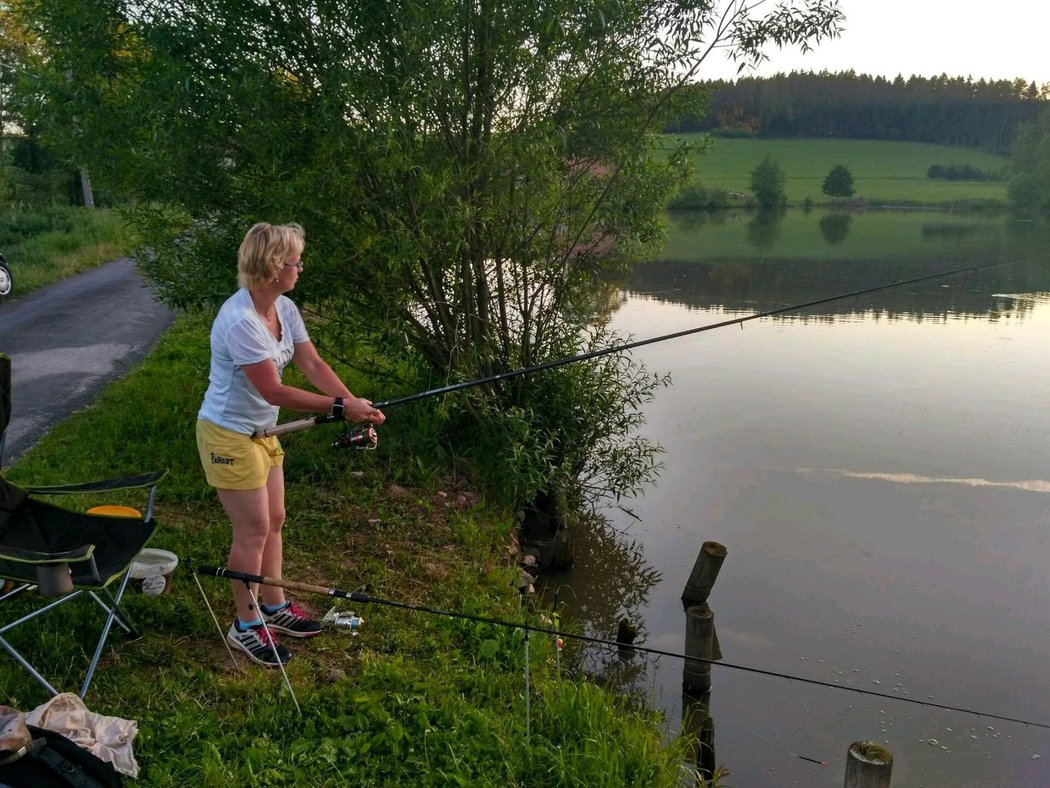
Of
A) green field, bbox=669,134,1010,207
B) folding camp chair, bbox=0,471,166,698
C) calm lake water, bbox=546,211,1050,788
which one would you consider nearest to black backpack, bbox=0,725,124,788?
folding camp chair, bbox=0,471,166,698

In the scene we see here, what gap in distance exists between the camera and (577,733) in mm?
3707

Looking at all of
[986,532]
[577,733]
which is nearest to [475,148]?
[577,733]

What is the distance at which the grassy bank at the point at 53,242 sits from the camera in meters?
15.2

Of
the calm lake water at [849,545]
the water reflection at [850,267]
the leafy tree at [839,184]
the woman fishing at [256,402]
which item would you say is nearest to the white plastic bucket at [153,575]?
the woman fishing at [256,402]

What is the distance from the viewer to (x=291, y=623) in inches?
157

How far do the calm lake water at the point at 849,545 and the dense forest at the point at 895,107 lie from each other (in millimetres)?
75721

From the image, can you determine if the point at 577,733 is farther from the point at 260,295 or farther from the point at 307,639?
the point at 260,295

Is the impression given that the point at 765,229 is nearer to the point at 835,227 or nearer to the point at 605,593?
the point at 835,227

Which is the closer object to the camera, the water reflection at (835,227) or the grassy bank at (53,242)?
the grassy bank at (53,242)

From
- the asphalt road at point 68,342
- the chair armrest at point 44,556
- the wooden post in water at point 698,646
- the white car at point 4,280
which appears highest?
the white car at point 4,280

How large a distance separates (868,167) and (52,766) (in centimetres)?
8421

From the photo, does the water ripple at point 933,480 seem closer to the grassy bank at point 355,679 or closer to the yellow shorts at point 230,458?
the grassy bank at point 355,679

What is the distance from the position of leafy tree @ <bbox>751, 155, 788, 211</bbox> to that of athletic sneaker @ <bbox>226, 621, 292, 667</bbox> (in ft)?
194

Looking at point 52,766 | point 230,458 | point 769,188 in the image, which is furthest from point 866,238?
point 52,766
